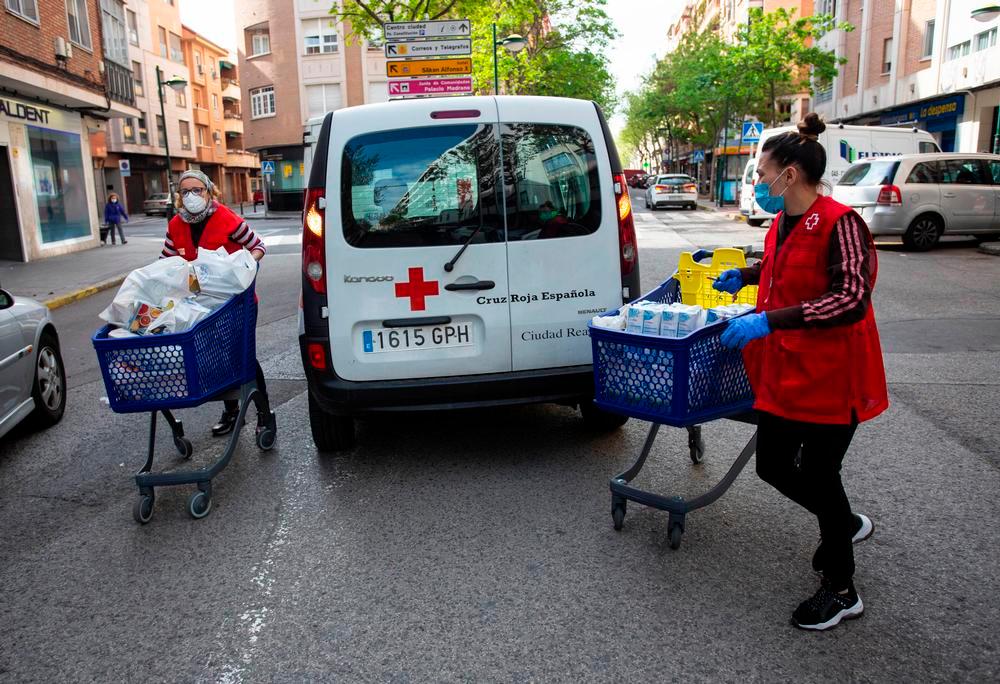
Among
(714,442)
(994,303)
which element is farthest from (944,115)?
(714,442)

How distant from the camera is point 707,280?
4293 millimetres

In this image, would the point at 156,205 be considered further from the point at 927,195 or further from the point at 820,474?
the point at 820,474

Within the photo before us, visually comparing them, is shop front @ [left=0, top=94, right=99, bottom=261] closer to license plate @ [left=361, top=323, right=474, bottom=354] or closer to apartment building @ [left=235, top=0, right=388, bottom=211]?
license plate @ [left=361, top=323, right=474, bottom=354]

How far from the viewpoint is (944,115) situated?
86.9ft

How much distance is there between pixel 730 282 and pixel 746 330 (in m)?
0.69

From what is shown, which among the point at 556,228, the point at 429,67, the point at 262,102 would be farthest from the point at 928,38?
the point at 262,102

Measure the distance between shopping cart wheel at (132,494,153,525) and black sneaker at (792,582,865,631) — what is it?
306 cm

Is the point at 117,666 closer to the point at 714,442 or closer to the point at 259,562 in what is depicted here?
the point at 259,562

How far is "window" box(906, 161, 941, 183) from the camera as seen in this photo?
50.0ft

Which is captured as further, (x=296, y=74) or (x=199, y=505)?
(x=296, y=74)

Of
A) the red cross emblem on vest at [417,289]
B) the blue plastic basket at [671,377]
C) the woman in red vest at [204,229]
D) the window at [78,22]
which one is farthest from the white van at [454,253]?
the window at [78,22]

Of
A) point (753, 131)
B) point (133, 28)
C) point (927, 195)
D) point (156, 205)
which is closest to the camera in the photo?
point (927, 195)

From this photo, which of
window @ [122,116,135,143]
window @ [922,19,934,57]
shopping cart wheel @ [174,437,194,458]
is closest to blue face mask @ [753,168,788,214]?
shopping cart wheel @ [174,437,194,458]

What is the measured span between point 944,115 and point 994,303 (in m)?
19.8
